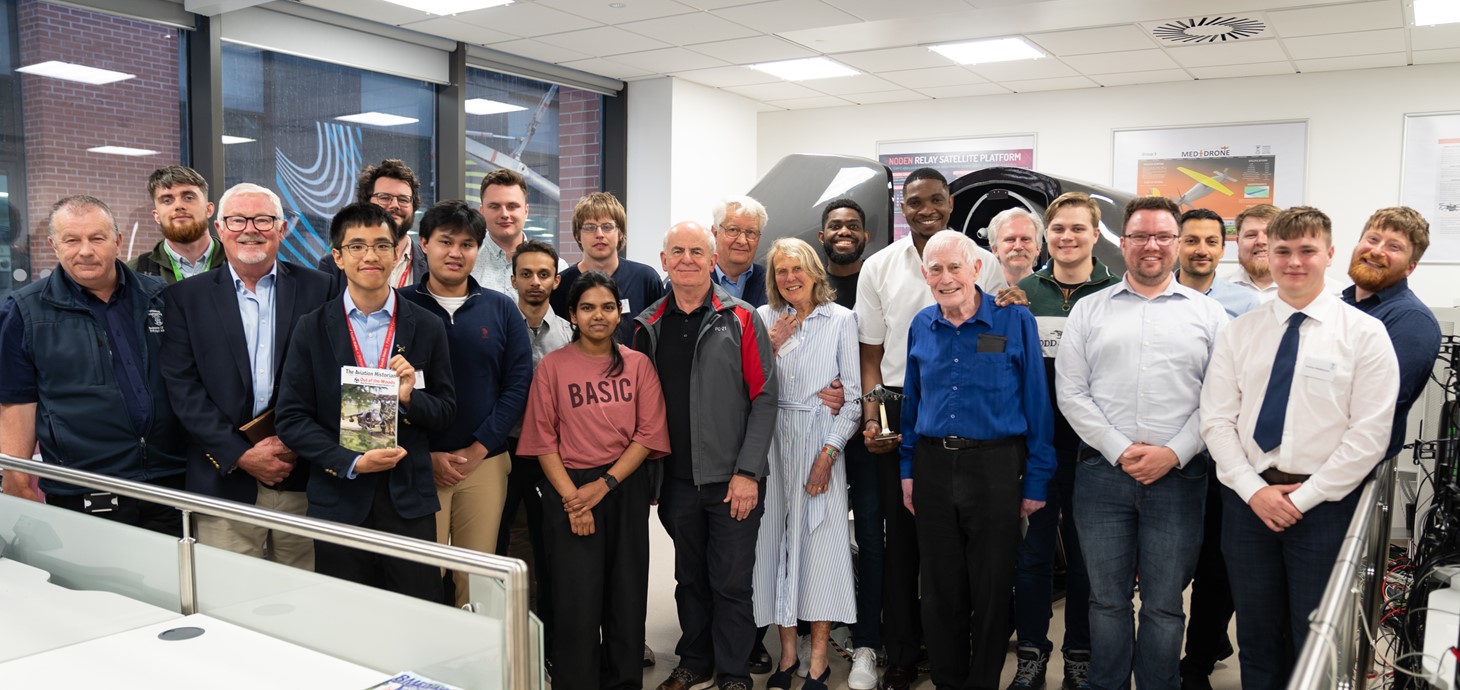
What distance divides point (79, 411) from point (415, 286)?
97 centimetres

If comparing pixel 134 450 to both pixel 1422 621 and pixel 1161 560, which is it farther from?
pixel 1422 621

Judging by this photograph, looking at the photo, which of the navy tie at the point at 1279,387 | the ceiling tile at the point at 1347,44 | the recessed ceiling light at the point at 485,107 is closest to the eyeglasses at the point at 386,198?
the navy tie at the point at 1279,387

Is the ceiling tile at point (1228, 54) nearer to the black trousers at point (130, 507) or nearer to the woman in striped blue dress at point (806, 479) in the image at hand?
the woman in striped blue dress at point (806, 479)

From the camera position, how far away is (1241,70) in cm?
761

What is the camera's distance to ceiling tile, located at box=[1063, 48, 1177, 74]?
715 centimetres

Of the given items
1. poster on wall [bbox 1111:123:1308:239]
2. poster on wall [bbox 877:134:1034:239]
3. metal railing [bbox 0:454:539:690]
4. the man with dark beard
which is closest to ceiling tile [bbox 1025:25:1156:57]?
poster on wall [bbox 1111:123:1308:239]

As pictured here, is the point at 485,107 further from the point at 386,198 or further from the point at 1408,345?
the point at 1408,345

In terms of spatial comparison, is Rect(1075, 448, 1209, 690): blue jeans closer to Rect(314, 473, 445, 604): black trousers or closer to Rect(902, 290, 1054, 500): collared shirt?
Rect(902, 290, 1054, 500): collared shirt

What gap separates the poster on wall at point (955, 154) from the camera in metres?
8.85

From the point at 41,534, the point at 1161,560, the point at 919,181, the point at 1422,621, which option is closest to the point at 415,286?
the point at 41,534

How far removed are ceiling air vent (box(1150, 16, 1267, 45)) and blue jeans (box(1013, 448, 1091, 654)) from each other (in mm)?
4177

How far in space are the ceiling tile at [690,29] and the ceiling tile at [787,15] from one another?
13cm

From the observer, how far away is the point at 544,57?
25.1ft

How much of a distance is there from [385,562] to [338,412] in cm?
48
